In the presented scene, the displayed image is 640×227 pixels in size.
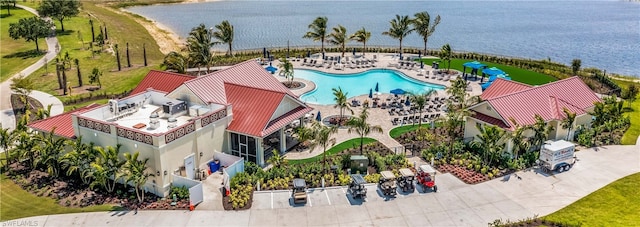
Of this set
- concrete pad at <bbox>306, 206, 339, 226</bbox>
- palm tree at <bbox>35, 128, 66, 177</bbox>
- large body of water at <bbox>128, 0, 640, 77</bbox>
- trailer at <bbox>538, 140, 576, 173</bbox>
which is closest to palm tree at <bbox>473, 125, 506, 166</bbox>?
trailer at <bbox>538, 140, 576, 173</bbox>

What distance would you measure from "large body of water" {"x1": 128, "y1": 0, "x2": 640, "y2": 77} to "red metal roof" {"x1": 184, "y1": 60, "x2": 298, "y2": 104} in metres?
42.7

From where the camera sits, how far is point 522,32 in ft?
367

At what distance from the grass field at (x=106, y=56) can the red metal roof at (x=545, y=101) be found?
42.4m

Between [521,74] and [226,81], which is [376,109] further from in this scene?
[521,74]

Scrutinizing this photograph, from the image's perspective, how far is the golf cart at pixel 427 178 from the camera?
29.6 meters

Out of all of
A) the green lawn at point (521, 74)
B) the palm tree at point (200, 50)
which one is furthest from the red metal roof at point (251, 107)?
the green lawn at point (521, 74)

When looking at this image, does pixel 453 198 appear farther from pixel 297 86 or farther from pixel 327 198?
pixel 297 86

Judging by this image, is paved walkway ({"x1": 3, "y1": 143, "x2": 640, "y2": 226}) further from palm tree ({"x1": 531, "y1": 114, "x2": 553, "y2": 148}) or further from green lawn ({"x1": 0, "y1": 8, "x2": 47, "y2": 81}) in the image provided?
green lawn ({"x1": 0, "y1": 8, "x2": 47, "y2": 81})

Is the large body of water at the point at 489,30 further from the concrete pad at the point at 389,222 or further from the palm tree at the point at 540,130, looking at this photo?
the concrete pad at the point at 389,222

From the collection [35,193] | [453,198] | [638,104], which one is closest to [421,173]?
[453,198]

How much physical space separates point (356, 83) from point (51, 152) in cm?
3648

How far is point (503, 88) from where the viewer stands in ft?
136

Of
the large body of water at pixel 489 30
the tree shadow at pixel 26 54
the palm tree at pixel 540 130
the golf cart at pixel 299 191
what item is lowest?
the golf cart at pixel 299 191

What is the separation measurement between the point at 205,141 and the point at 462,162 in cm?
A: 1878
